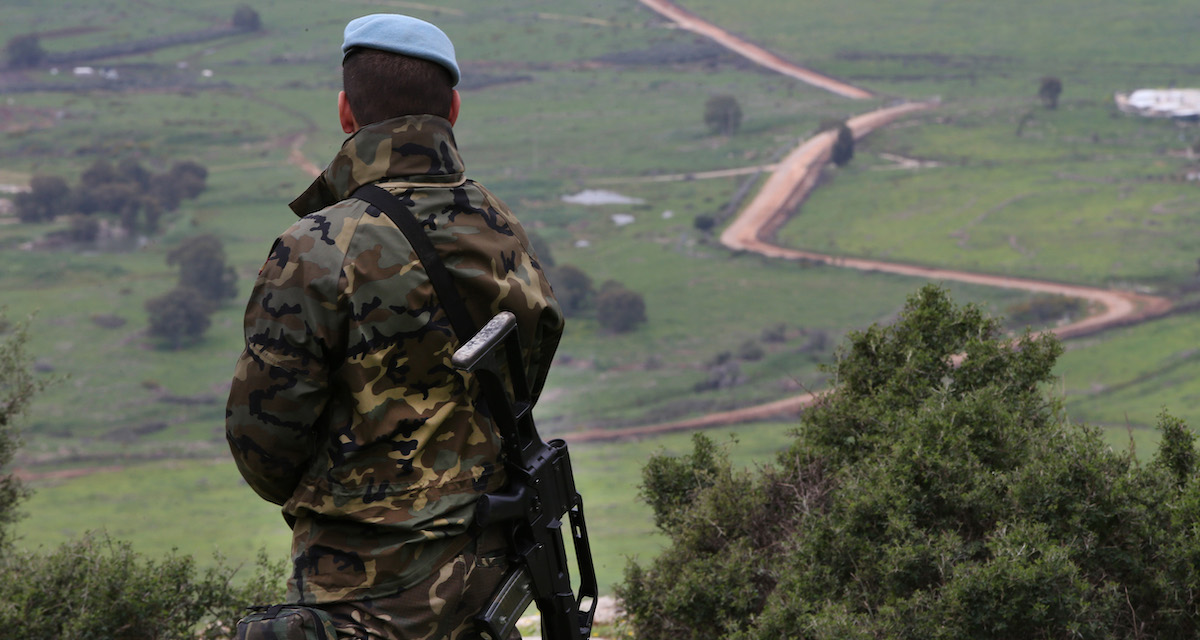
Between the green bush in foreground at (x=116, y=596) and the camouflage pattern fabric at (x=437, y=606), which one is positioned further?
the green bush in foreground at (x=116, y=596)

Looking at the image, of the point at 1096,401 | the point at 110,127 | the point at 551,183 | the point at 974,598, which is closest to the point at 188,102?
the point at 110,127

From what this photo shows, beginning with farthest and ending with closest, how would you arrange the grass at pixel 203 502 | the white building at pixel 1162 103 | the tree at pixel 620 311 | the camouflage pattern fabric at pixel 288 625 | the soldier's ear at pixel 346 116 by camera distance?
the white building at pixel 1162 103, the tree at pixel 620 311, the grass at pixel 203 502, the soldier's ear at pixel 346 116, the camouflage pattern fabric at pixel 288 625

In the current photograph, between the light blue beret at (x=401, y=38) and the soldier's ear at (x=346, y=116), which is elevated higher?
the light blue beret at (x=401, y=38)

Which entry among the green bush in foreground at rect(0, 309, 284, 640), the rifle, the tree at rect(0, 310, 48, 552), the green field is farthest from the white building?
the rifle

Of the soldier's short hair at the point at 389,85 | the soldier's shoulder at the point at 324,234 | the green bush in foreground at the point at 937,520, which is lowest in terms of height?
the green bush in foreground at the point at 937,520

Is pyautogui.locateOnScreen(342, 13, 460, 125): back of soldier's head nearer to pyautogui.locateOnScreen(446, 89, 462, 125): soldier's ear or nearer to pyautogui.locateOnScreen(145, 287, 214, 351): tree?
pyautogui.locateOnScreen(446, 89, 462, 125): soldier's ear

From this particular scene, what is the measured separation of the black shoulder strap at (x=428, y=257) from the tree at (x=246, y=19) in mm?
125710

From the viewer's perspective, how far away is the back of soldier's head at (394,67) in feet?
8.69

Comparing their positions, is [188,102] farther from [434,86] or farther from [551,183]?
[434,86]

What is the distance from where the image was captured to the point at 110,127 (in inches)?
4220

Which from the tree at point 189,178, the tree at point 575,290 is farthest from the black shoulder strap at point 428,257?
the tree at point 189,178

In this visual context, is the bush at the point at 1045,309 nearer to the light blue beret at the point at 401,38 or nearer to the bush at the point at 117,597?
the bush at the point at 117,597

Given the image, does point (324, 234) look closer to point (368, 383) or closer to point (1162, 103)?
point (368, 383)

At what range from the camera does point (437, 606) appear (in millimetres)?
2615
